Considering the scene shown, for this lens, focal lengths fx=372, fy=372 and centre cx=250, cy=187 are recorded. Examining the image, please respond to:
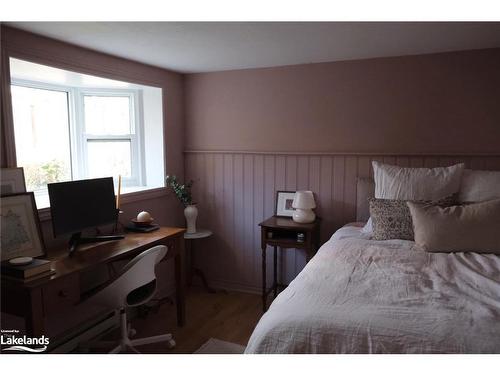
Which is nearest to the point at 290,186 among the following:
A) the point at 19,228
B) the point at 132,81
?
the point at 132,81

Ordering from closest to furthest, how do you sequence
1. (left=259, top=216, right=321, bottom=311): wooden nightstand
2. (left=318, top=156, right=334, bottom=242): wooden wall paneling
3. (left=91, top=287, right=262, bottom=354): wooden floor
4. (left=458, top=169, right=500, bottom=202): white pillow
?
1. (left=458, top=169, right=500, bottom=202): white pillow
2. (left=91, top=287, right=262, bottom=354): wooden floor
3. (left=259, top=216, right=321, bottom=311): wooden nightstand
4. (left=318, top=156, right=334, bottom=242): wooden wall paneling

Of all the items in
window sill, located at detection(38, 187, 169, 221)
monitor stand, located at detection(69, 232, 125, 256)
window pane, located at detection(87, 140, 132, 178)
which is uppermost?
window pane, located at detection(87, 140, 132, 178)

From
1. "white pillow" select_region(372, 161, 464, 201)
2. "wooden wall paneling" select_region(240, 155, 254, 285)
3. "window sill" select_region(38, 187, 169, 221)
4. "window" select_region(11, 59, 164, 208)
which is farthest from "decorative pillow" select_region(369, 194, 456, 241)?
"window" select_region(11, 59, 164, 208)

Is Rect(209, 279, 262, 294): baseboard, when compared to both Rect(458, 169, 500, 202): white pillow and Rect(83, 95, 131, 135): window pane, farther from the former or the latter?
Rect(458, 169, 500, 202): white pillow

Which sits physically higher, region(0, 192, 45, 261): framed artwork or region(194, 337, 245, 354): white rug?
region(0, 192, 45, 261): framed artwork

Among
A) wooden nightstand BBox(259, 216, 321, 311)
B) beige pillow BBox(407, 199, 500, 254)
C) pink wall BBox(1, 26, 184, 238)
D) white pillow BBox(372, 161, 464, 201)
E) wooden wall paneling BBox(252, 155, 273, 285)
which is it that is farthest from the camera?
wooden wall paneling BBox(252, 155, 273, 285)

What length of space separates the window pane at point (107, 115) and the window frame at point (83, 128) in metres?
0.04

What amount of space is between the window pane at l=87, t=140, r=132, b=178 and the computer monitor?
825mm

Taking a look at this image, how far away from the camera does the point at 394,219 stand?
242 cm

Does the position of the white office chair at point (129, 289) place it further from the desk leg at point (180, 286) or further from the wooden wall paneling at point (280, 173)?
the wooden wall paneling at point (280, 173)

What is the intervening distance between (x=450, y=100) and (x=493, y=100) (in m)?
0.29

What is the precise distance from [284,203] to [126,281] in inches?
63.7

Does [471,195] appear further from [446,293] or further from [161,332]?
[161,332]

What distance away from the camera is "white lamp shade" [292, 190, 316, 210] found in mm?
3084
